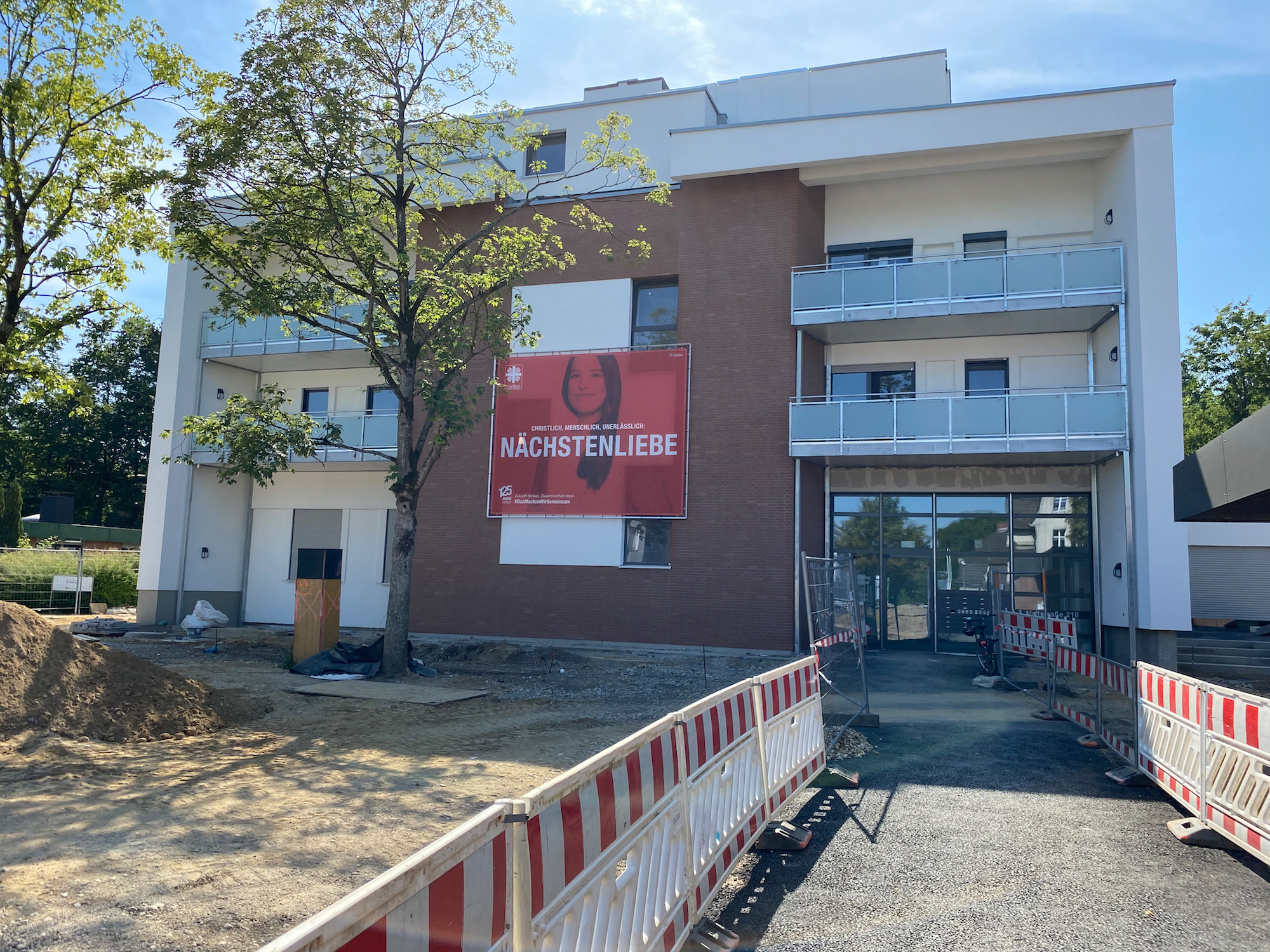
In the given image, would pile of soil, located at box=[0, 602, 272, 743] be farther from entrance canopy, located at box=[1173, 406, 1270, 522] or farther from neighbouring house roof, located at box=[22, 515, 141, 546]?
neighbouring house roof, located at box=[22, 515, 141, 546]

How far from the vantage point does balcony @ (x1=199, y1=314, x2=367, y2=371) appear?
936 inches

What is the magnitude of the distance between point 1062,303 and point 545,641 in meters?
12.9

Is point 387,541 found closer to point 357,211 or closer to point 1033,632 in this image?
point 357,211

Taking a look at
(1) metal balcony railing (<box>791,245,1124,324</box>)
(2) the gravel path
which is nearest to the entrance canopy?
(2) the gravel path

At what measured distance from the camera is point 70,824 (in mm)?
6070

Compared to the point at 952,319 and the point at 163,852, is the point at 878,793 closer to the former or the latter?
the point at 163,852

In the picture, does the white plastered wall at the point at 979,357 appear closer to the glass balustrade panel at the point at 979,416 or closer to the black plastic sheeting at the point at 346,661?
the glass balustrade panel at the point at 979,416

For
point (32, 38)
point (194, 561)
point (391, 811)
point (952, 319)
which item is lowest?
point (391, 811)

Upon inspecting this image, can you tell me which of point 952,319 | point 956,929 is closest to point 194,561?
point 952,319

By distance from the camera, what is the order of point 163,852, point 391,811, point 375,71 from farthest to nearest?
1. point 375,71
2. point 391,811
3. point 163,852

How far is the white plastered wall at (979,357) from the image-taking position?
19.8 m

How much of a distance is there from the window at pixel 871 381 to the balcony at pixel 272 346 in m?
12.1

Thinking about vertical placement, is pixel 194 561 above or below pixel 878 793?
above

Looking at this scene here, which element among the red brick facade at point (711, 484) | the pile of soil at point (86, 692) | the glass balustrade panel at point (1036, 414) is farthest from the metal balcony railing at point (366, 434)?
the glass balustrade panel at point (1036, 414)
